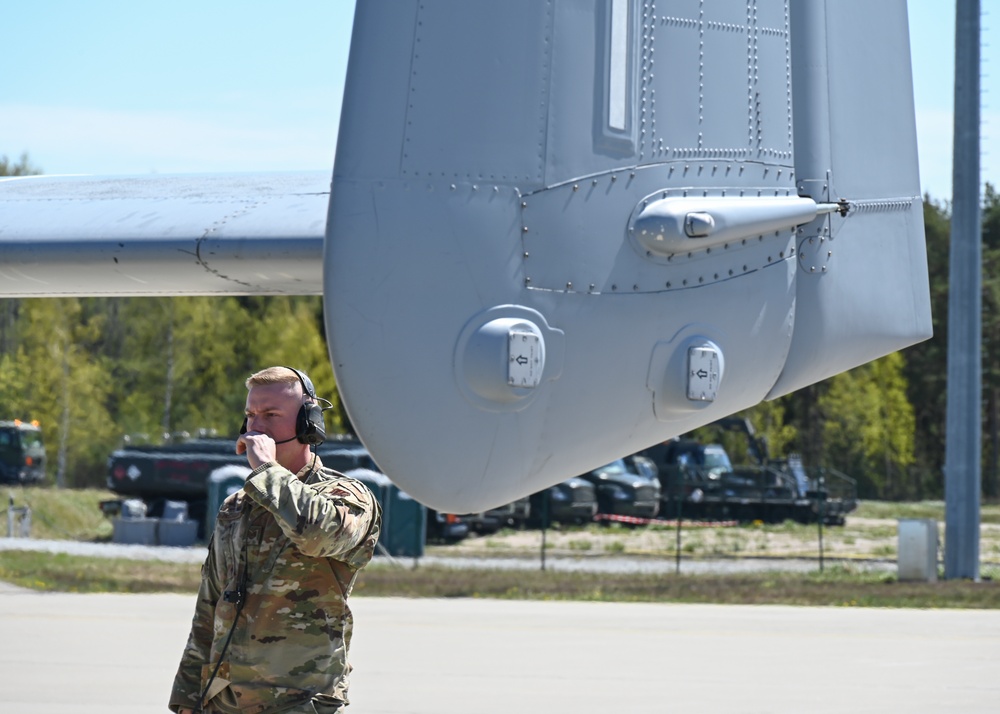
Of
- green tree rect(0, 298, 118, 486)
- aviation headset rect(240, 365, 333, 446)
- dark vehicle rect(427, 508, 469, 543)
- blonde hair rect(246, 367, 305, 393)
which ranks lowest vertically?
dark vehicle rect(427, 508, 469, 543)

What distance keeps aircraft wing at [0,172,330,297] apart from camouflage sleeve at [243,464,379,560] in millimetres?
839

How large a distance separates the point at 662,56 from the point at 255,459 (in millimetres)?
1865

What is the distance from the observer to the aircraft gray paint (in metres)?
3.93

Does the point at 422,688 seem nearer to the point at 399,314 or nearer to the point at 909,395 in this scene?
the point at 399,314

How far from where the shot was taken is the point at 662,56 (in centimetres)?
448

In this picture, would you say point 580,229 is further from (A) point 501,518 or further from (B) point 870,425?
(B) point 870,425

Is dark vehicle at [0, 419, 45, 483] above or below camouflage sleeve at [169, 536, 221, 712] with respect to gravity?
above

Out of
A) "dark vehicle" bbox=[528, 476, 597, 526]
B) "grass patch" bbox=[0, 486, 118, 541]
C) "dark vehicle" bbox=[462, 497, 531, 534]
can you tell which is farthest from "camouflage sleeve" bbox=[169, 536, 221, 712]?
"dark vehicle" bbox=[528, 476, 597, 526]

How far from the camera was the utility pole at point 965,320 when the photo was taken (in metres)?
19.6

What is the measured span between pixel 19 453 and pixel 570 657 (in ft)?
106

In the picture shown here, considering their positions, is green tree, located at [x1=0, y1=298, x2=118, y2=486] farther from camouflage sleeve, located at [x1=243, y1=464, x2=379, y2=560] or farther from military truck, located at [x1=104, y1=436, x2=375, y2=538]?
camouflage sleeve, located at [x1=243, y1=464, x2=379, y2=560]

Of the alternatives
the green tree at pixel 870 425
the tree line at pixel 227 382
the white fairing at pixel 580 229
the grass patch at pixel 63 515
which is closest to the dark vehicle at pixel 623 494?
the grass patch at pixel 63 515

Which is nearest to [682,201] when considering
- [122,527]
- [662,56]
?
[662,56]

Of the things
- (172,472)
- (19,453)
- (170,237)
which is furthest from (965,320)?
(19,453)
